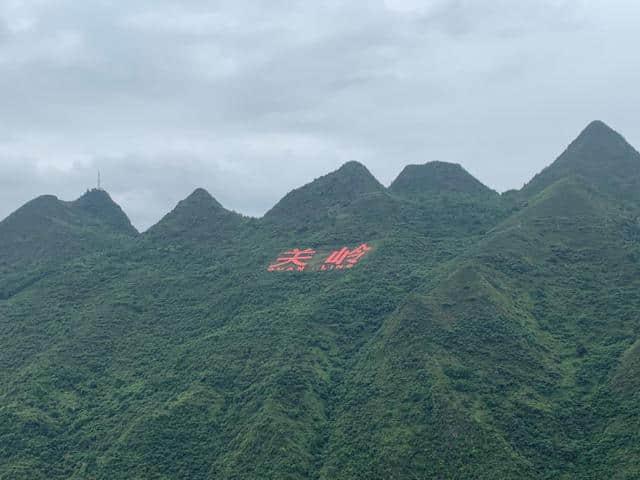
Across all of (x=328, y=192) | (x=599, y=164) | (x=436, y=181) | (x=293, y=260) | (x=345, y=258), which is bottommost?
(x=345, y=258)

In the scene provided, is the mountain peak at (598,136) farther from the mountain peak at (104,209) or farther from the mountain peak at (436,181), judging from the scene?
the mountain peak at (104,209)

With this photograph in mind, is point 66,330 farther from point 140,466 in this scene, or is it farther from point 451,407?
point 451,407

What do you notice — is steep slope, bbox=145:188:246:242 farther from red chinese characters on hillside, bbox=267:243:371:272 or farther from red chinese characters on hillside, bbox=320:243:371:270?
red chinese characters on hillside, bbox=320:243:371:270

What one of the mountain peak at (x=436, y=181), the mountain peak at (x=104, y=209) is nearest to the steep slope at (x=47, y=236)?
the mountain peak at (x=104, y=209)

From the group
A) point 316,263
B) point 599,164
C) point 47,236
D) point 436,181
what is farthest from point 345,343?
point 47,236

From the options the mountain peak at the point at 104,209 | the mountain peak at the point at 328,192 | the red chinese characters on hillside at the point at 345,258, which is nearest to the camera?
the red chinese characters on hillside at the point at 345,258

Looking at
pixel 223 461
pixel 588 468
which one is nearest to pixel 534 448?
pixel 588 468

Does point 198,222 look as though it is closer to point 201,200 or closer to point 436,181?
point 201,200
